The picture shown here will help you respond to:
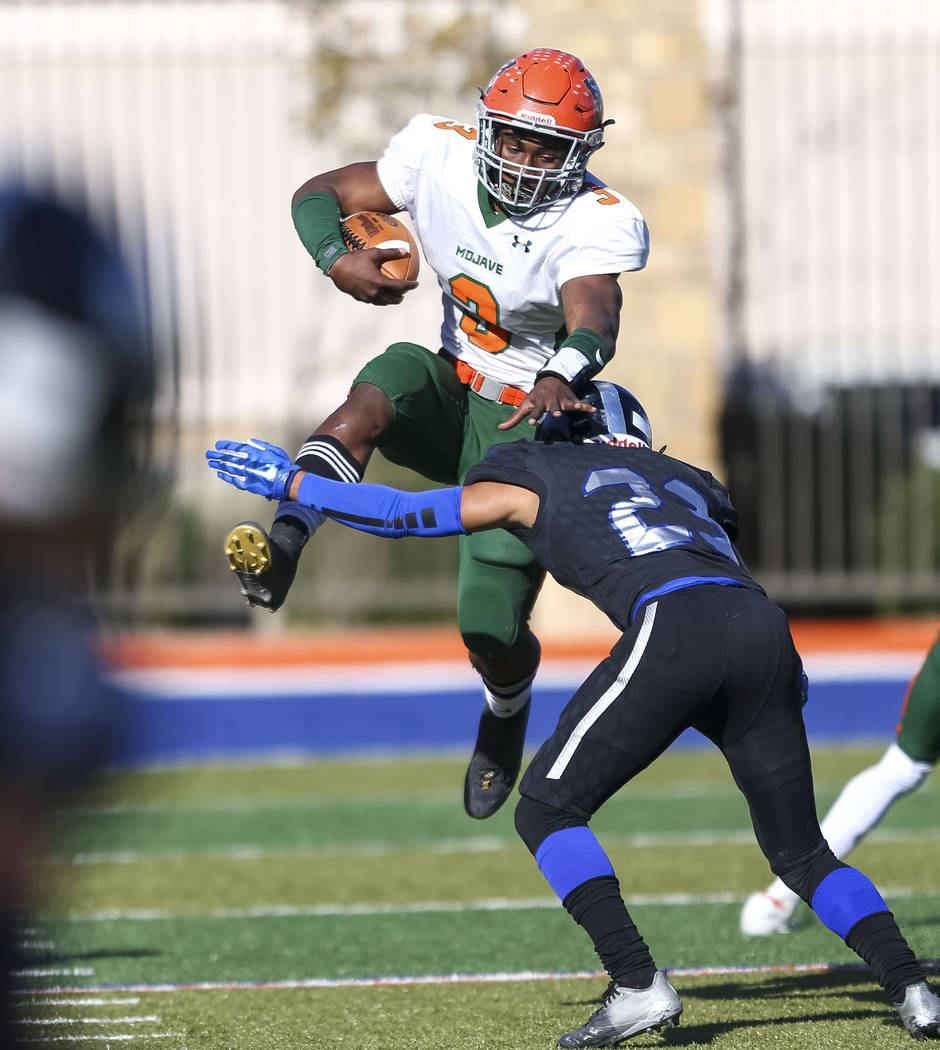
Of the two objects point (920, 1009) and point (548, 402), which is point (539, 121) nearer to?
point (548, 402)

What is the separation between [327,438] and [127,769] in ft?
8.20

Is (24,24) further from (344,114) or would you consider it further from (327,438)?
(327,438)

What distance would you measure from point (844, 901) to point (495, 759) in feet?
6.12

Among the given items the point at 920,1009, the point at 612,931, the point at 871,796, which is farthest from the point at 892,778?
the point at 612,931

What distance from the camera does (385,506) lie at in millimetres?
4512

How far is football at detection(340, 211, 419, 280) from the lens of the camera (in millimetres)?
5211

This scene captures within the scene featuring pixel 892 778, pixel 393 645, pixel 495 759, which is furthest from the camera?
pixel 393 645

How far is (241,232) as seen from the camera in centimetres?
1245

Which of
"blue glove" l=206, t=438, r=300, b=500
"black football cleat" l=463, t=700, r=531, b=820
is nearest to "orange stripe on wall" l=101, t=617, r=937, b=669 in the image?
"black football cleat" l=463, t=700, r=531, b=820

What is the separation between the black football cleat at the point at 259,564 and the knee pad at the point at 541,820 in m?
0.88

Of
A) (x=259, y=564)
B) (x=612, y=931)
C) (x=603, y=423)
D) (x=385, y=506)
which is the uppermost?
(x=603, y=423)

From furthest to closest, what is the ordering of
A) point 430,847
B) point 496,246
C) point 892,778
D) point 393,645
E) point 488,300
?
point 393,645 → point 430,847 → point 892,778 → point 488,300 → point 496,246

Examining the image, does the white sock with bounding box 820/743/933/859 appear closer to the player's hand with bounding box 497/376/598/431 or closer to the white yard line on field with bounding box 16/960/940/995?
the white yard line on field with bounding box 16/960/940/995

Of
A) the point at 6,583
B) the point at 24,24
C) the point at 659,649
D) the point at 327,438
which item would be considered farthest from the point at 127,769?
the point at 24,24
